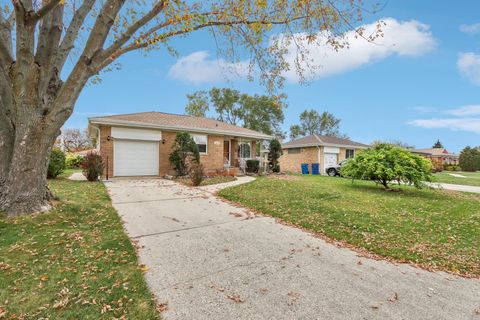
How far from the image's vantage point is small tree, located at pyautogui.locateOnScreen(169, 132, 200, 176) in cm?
1302

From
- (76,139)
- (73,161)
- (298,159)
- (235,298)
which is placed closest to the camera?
(235,298)

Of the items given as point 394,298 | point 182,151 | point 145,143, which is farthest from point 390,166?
point 145,143

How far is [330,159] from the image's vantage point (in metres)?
22.8

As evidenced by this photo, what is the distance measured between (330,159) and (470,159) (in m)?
24.2

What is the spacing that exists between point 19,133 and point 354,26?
763 centimetres

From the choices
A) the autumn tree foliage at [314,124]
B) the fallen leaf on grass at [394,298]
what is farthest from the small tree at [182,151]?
the autumn tree foliage at [314,124]

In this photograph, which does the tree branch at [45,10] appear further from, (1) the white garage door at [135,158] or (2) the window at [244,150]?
(2) the window at [244,150]

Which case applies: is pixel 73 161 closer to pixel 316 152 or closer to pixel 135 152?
pixel 135 152

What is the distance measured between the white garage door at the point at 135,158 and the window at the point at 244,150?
6467 millimetres

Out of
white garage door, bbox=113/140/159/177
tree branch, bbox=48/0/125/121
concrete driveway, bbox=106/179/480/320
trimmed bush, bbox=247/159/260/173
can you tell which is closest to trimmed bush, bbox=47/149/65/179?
white garage door, bbox=113/140/159/177

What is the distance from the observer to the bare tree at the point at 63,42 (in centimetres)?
498

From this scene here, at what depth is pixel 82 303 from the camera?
7.97ft

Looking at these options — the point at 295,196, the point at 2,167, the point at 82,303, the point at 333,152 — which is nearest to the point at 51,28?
the point at 2,167

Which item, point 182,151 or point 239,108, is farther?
point 239,108
